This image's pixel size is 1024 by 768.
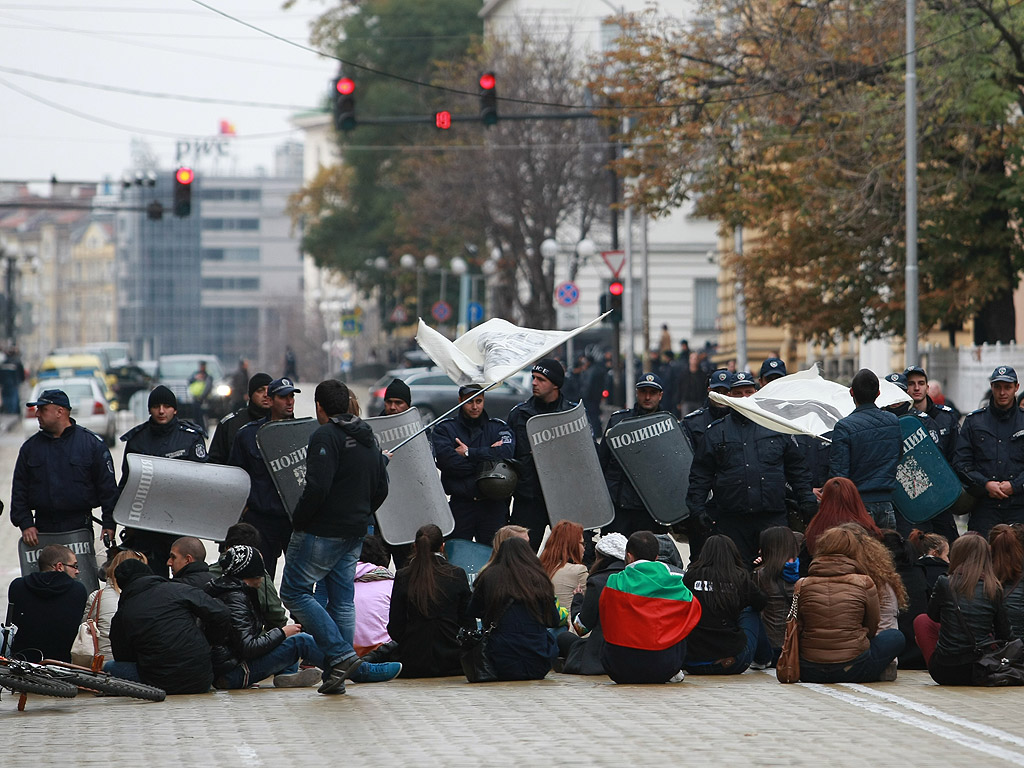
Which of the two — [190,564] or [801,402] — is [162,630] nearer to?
[190,564]

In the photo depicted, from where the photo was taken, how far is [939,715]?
8.62 m

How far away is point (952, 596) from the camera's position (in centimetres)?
967

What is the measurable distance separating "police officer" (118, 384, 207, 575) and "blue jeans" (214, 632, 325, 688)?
138 centimetres

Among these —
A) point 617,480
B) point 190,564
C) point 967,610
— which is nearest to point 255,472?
point 190,564

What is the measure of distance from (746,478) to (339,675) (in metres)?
3.37

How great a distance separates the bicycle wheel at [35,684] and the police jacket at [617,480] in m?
4.56

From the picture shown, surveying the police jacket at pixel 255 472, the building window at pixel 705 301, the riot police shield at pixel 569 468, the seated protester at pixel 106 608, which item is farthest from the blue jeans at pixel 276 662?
the building window at pixel 705 301

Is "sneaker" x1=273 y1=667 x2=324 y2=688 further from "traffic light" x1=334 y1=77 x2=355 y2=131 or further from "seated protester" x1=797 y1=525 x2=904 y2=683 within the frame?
"traffic light" x1=334 y1=77 x2=355 y2=131

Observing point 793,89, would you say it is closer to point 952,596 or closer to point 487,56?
point 952,596

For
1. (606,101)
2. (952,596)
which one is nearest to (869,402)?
(952,596)

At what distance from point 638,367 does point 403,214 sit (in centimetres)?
1535

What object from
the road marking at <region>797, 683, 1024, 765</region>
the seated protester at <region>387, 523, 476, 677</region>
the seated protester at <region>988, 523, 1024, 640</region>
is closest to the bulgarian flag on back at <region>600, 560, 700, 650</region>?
the road marking at <region>797, 683, 1024, 765</region>

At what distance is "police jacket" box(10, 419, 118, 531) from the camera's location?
10.8 meters

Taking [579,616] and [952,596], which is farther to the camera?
[579,616]
